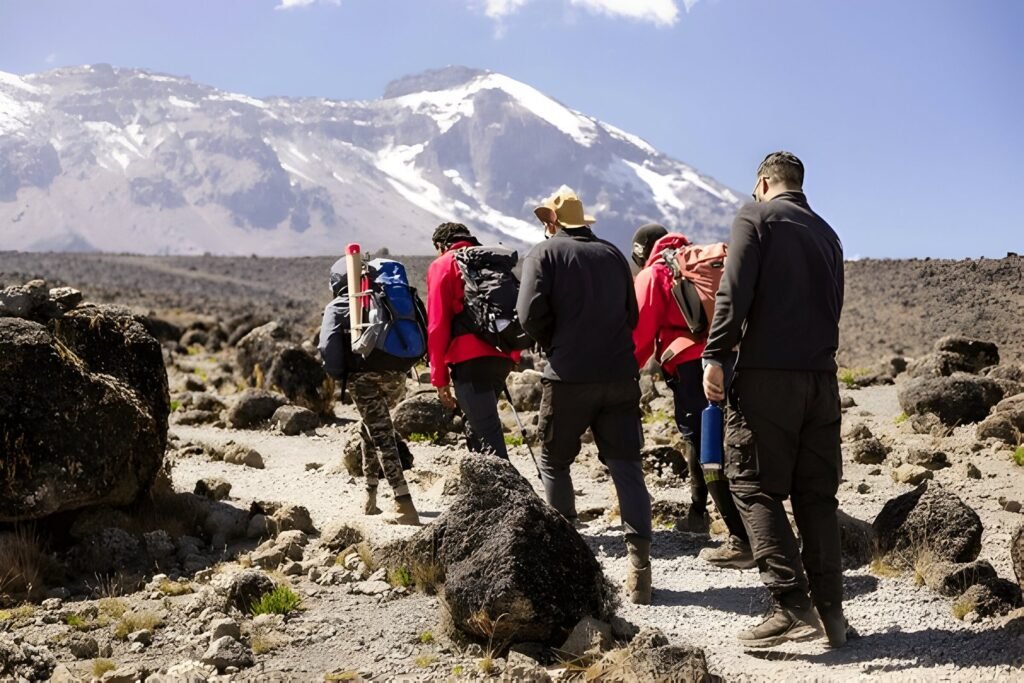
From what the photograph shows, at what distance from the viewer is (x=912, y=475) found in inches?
392

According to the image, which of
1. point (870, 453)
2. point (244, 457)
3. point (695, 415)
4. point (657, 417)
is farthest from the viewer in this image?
point (657, 417)

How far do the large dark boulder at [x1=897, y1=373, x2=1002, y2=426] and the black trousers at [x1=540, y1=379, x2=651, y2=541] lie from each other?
730cm

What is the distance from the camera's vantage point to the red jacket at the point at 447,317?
24.3ft

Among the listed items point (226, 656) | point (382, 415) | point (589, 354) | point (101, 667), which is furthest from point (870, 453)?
point (101, 667)

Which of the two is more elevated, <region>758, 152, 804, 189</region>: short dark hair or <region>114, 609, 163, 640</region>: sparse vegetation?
<region>758, 152, 804, 189</region>: short dark hair

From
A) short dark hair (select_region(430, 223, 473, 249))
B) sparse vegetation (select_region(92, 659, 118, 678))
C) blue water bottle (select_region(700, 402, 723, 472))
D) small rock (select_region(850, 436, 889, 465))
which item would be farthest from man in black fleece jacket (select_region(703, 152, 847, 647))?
small rock (select_region(850, 436, 889, 465))

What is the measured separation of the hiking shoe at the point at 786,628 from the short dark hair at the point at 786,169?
2096 millimetres

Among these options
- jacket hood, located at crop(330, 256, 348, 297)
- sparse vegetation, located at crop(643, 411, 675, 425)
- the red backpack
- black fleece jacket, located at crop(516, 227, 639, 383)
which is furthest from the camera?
sparse vegetation, located at crop(643, 411, 675, 425)

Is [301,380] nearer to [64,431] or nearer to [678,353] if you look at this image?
[64,431]

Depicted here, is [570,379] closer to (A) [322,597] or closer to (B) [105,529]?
(A) [322,597]

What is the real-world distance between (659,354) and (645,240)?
78 cm

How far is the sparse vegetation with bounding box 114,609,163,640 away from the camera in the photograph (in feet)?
22.7

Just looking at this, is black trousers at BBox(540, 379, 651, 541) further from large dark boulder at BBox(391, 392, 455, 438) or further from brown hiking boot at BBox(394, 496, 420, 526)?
large dark boulder at BBox(391, 392, 455, 438)

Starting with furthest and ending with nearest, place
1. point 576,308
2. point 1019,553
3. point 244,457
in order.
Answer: point 244,457 < point 576,308 < point 1019,553
